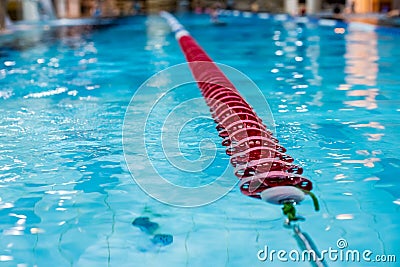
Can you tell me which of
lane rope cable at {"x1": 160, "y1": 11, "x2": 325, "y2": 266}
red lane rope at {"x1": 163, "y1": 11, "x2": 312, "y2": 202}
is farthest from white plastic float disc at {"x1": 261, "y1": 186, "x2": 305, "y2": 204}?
red lane rope at {"x1": 163, "y1": 11, "x2": 312, "y2": 202}

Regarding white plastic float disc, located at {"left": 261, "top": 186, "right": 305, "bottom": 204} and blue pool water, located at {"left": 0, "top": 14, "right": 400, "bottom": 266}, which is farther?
white plastic float disc, located at {"left": 261, "top": 186, "right": 305, "bottom": 204}

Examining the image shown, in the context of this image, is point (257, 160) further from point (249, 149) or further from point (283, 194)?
point (283, 194)

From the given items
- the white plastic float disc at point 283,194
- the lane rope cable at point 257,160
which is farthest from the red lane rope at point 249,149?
the white plastic float disc at point 283,194

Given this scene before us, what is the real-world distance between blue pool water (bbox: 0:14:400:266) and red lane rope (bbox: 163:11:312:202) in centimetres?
8

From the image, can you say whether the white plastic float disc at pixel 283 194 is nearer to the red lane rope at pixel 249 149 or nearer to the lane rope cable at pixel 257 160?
the lane rope cable at pixel 257 160

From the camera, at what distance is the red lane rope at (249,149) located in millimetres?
2729

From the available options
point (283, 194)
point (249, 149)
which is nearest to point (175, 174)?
point (249, 149)

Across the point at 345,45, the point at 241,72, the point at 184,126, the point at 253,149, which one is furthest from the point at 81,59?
the point at 253,149

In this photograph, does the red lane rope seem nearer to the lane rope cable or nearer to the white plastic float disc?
the lane rope cable

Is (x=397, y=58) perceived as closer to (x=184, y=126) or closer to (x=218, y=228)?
(x=184, y=126)

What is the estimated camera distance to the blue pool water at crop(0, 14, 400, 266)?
2318mm

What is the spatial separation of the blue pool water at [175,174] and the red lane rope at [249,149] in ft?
0.26

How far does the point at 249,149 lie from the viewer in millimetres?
3127

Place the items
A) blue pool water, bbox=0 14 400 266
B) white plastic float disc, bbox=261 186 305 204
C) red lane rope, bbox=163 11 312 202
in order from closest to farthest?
blue pool water, bbox=0 14 400 266
white plastic float disc, bbox=261 186 305 204
red lane rope, bbox=163 11 312 202
